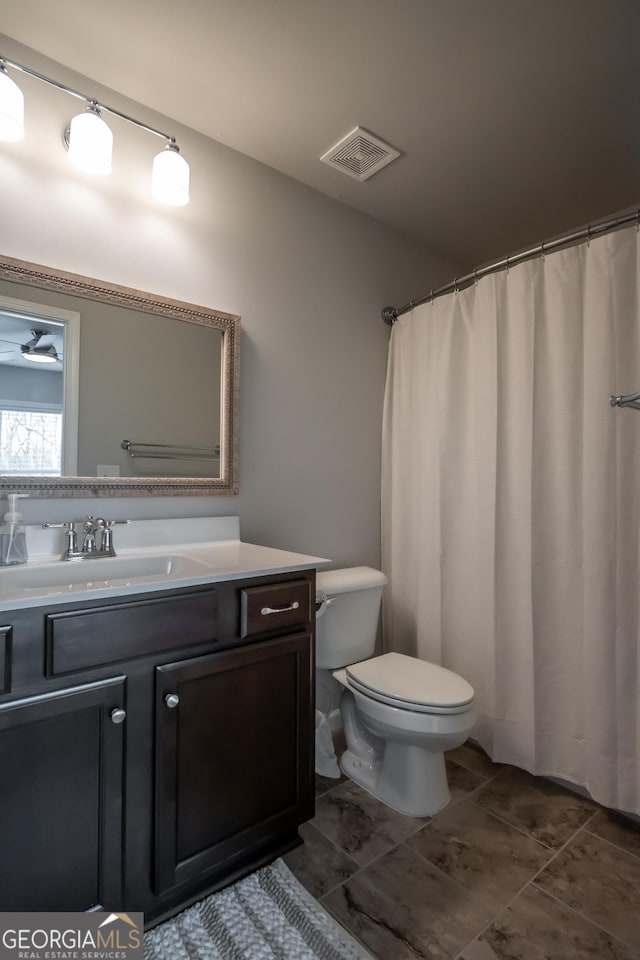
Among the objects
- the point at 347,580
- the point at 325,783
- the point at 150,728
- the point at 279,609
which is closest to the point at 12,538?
the point at 150,728

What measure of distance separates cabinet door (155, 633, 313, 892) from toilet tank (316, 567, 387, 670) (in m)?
0.43

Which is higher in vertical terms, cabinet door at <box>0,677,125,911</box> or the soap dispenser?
the soap dispenser

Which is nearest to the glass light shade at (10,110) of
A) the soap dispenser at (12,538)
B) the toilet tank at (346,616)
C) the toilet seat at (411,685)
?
the soap dispenser at (12,538)

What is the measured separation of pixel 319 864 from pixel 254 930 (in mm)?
269

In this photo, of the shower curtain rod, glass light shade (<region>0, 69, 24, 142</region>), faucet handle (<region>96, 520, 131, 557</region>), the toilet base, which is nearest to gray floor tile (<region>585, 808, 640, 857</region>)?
the toilet base

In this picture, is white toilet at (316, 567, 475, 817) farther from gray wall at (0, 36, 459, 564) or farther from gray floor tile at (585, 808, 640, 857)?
gray floor tile at (585, 808, 640, 857)

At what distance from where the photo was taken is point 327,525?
212 centimetres

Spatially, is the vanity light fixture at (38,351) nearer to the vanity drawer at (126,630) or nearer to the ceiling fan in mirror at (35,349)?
the ceiling fan in mirror at (35,349)

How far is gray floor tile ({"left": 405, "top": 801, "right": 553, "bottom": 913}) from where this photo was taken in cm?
133

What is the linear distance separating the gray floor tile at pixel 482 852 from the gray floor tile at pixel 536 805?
5 centimetres

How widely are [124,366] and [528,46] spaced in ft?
5.05

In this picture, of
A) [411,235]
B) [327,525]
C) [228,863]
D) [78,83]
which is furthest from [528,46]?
[228,863]

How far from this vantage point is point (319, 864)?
1.39m

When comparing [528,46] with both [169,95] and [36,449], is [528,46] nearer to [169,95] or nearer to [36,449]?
[169,95]
